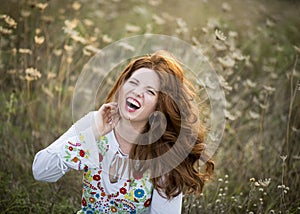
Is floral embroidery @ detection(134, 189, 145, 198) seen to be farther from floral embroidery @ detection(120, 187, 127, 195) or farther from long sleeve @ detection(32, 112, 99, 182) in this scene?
long sleeve @ detection(32, 112, 99, 182)

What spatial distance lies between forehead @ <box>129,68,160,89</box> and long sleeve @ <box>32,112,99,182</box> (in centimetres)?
18

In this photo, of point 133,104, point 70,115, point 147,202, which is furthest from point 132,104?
point 70,115

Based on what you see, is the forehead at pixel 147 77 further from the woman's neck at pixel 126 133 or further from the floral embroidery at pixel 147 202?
the floral embroidery at pixel 147 202

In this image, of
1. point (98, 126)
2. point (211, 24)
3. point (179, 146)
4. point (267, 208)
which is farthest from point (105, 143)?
point (211, 24)

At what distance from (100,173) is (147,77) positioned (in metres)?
0.33

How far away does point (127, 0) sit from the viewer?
3.41m

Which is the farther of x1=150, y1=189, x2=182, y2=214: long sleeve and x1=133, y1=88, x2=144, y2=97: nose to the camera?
x1=150, y1=189, x2=182, y2=214: long sleeve

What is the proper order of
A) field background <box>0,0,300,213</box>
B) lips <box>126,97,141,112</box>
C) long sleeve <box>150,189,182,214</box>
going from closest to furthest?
lips <box>126,97,141,112</box>, long sleeve <box>150,189,182,214</box>, field background <box>0,0,300,213</box>

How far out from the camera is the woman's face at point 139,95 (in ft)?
4.46

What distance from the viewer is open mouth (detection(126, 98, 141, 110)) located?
1356 mm

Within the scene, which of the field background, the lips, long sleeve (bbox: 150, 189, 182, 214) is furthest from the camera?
the field background

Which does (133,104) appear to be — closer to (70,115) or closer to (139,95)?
(139,95)

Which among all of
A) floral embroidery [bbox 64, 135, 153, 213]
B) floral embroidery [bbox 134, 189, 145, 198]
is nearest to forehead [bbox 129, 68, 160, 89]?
floral embroidery [bbox 64, 135, 153, 213]

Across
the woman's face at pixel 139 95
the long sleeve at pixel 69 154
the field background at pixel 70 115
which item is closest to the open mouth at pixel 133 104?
the woman's face at pixel 139 95
